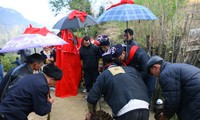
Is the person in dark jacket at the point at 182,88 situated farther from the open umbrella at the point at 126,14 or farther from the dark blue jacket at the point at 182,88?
the open umbrella at the point at 126,14

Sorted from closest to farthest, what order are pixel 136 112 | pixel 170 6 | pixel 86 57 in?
1. pixel 136 112
2. pixel 86 57
3. pixel 170 6

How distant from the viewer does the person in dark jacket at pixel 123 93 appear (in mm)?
2850

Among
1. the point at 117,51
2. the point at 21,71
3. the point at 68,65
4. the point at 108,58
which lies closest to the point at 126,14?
the point at 117,51

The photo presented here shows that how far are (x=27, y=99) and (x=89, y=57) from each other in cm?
381

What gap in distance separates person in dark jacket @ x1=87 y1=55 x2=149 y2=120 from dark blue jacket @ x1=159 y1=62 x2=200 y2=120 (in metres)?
0.28

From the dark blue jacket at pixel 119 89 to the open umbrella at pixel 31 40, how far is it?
4.16 ft

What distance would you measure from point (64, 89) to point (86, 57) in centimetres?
123

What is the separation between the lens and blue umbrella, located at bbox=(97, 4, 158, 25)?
490 cm

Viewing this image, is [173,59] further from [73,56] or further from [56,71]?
[56,71]

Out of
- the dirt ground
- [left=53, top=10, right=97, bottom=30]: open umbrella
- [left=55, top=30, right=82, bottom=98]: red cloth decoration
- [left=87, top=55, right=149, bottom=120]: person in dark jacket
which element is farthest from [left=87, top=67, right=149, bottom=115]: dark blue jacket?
[left=55, top=30, right=82, bottom=98]: red cloth decoration

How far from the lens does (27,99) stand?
293 centimetres

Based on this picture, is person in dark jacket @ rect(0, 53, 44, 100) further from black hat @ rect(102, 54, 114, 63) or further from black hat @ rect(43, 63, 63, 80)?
black hat @ rect(102, 54, 114, 63)

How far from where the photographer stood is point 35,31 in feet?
13.5

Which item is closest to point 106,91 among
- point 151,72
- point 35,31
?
point 151,72
